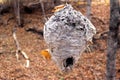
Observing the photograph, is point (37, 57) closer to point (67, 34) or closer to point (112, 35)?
point (112, 35)

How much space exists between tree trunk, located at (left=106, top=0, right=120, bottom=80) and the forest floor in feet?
6.41

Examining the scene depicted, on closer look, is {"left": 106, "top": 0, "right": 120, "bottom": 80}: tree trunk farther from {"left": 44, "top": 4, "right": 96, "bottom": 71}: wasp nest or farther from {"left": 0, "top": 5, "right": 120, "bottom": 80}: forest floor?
{"left": 0, "top": 5, "right": 120, "bottom": 80}: forest floor

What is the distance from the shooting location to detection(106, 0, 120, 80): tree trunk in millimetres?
3796

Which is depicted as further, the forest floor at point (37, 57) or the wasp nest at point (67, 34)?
the forest floor at point (37, 57)

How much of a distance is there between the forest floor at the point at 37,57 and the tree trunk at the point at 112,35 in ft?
6.41

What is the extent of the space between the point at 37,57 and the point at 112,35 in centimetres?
376

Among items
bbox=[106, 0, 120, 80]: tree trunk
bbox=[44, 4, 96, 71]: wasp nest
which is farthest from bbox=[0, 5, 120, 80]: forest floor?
bbox=[44, 4, 96, 71]: wasp nest

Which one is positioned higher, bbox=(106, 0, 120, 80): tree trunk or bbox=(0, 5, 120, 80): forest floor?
bbox=(106, 0, 120, 80): tree trunk

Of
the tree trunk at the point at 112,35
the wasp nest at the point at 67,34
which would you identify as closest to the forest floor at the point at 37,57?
the tree trunk at the point at 112,35

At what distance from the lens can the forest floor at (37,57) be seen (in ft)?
21.8

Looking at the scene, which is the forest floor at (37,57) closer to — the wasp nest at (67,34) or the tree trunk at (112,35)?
the tree trunk at (112,35)

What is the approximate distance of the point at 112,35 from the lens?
154 inches

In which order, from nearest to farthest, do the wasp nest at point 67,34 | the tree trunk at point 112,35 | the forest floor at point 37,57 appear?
the wasp nest at point 67,34
the tree trunk at point 112,35
the forest floor at point 37,57

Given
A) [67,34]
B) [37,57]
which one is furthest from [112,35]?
[37,57]
